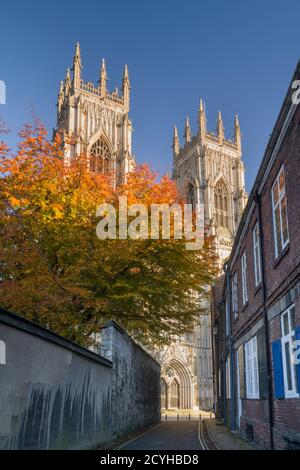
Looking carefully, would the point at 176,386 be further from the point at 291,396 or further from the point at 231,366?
the point at 291,396

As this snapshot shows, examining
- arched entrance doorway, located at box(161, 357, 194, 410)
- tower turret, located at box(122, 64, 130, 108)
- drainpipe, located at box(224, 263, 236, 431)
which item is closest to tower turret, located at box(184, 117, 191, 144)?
tower turret, located at box(122, 64, 130, 108)

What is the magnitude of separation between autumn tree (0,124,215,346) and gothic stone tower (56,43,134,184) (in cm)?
4546

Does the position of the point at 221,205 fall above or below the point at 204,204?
above

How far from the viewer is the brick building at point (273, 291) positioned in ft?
31.2

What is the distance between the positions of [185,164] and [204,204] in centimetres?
1162

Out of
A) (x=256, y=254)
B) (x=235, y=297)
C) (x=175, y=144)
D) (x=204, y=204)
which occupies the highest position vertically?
(x=175, y=144)

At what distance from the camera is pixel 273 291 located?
1127 cm

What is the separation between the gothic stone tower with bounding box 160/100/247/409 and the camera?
61781 millimetres

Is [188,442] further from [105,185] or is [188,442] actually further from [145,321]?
[105,185]

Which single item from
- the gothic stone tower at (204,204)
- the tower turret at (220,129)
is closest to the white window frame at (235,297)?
the gothic stone tower at (204,204)

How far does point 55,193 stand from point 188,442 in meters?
9.77

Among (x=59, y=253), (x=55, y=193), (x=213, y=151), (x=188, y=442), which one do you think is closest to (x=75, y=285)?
(x=59, y=253)

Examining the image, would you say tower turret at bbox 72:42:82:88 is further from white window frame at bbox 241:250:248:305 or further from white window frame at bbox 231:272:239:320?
white window frame at bbox 241:250:248:305

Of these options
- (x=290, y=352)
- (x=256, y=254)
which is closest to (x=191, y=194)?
(x=256, y=254)
